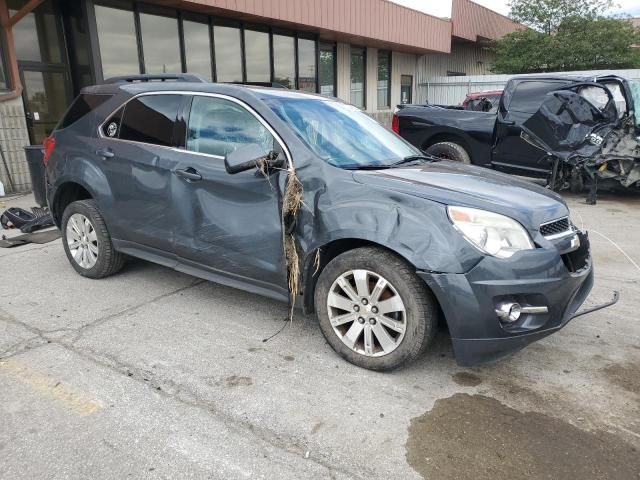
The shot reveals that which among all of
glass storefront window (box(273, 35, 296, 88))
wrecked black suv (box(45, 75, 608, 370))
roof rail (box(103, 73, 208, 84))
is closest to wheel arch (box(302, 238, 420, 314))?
wrecked black suv (box(45, 75, 608, 370))

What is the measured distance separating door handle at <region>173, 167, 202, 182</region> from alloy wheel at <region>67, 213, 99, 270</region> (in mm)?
1296

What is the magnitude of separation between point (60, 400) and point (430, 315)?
6.85ft

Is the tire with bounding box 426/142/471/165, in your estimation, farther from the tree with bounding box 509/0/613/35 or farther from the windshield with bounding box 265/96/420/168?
the tree with bounding box 509/0/613/35

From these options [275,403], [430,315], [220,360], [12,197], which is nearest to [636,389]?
[430,315]

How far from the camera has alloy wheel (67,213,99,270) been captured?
4.58 metres

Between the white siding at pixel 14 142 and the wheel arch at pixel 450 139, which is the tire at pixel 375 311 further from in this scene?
the white siding at pixel 14 142

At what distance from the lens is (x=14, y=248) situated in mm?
5879

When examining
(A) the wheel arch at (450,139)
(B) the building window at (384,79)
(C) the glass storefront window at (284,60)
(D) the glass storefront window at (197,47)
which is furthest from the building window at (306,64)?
(A) the wheel arch at (450,139)

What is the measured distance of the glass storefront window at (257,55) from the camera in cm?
1328

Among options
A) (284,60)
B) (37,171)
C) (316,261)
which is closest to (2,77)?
(37,171)

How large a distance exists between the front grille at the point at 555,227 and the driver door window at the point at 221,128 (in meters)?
1.76

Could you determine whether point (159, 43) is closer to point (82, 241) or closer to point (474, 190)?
point (82, 241)

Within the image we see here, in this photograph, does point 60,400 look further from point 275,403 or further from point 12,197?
point 12,197

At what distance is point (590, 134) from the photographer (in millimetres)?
7781
